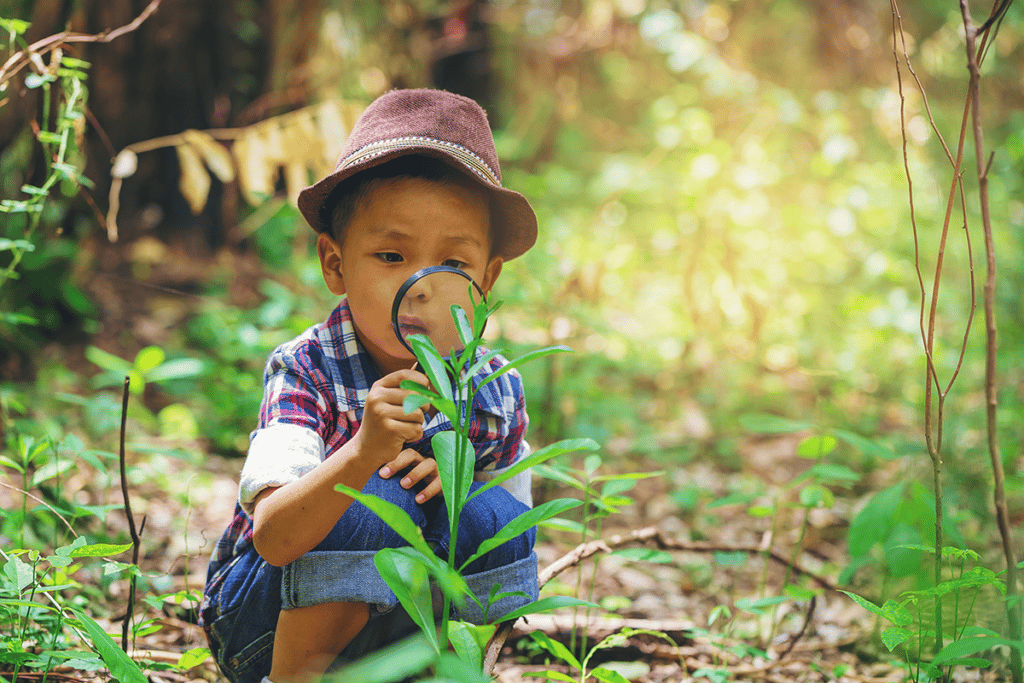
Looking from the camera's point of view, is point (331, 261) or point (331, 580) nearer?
point (331, 580)

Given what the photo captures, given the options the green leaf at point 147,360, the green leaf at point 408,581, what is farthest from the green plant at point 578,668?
the green leaf at point 147,360

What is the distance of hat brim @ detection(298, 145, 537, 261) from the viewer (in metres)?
1.31

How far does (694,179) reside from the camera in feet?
13.0

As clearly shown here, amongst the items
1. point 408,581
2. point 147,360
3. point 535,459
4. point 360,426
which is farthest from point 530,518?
point 147,360

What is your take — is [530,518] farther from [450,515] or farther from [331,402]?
[331,402]

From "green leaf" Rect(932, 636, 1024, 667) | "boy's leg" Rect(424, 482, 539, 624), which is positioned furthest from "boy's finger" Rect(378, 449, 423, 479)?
"green leaf" Rect(932, 636, 1024, 667)

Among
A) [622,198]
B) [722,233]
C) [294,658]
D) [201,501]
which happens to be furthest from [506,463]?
[622,198]

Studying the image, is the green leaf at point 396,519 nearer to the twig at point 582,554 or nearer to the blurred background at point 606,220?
the twig at point 582,554

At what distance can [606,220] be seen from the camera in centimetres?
387

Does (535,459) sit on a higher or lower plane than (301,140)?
lower

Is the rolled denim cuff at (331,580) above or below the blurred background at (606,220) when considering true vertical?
below

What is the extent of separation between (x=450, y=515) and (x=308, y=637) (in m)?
0.46

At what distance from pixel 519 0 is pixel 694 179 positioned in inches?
73.8

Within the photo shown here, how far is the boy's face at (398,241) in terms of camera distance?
4.29 feet
